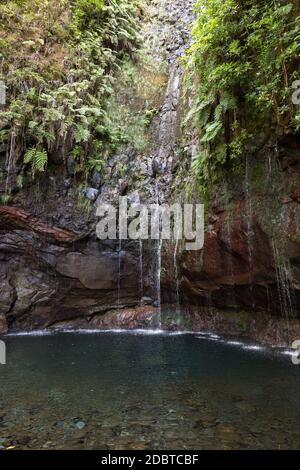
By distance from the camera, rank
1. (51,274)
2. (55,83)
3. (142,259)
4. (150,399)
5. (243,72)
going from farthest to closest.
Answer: (142,259)
(55,83)
(51,274)
(243,72)
(150,399)

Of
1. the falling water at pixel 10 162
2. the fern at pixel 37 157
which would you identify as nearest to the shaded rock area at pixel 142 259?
the falling water at pixel 10 162

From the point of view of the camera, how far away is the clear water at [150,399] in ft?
13.8

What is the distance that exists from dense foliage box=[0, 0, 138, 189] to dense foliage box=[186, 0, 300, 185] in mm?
4396

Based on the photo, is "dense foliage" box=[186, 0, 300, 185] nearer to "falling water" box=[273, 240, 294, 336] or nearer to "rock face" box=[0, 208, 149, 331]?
"falling water" box=[273, 240, 294, 336]

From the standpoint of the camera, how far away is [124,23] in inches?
621

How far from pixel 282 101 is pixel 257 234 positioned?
10.0 ft

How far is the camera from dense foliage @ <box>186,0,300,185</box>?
7516mm

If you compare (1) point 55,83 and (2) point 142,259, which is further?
(2) point 142,259

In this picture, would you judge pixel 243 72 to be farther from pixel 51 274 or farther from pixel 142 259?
pixel 51 274

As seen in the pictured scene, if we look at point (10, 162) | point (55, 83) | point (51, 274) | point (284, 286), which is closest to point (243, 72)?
point (284, 286)

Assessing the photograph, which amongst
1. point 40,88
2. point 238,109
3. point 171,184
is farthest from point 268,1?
point 40,88

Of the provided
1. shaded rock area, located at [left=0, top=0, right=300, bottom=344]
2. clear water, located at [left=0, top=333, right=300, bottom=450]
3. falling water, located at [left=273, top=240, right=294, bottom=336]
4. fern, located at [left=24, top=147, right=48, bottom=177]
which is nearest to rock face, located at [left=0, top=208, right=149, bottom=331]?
shaded rock area, located at [left=0, top=0, right=300, bottom=344]

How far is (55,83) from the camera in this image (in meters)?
12.6

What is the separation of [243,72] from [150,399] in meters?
7.03
